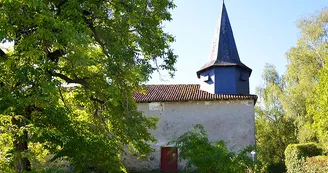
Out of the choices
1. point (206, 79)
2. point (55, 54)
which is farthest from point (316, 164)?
point (206, 79)

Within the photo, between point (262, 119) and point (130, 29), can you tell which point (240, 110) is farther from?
point (130, 29)

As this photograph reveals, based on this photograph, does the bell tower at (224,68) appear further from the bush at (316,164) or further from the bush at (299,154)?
the bush at (316,164)

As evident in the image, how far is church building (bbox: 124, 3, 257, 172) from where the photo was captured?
20.9 meters

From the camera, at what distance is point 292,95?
24.8 meters

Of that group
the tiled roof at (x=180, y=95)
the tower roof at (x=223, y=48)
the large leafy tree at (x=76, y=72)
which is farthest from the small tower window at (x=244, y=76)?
the large leafy tree at (x=76, y=72)

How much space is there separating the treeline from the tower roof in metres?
4.12

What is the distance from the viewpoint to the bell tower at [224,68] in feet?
71.6

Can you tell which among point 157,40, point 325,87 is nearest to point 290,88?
point 325,87

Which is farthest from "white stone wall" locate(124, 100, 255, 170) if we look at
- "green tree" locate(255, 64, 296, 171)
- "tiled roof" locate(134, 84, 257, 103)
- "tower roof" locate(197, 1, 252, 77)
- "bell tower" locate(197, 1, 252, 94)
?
"green tree" locate(255, 64, 296, 171)

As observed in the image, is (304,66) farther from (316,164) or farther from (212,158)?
(212,158)

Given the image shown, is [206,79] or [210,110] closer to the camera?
Answer: [210,110]

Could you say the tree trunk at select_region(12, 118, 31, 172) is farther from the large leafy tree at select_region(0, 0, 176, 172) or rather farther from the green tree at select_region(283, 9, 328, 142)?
the green tree at select_region(283, 9, 328, 142)

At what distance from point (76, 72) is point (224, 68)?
13387mm

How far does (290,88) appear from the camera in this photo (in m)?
25.2
